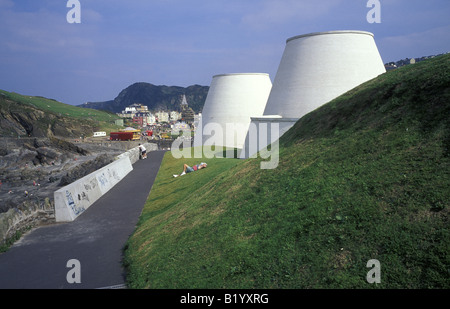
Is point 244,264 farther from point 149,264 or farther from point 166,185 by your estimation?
point 166,185

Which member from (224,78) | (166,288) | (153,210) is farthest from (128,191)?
(224,78)

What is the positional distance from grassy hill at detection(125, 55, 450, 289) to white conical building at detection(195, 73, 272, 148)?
22.3 m

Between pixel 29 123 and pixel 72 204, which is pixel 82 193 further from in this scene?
pixel 29 123

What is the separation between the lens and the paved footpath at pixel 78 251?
7363 millimetres

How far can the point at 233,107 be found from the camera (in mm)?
32656

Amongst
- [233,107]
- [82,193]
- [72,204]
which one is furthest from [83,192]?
[233,107]

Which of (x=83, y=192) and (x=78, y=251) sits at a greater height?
(x=83, y=192)

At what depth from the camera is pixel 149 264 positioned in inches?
290

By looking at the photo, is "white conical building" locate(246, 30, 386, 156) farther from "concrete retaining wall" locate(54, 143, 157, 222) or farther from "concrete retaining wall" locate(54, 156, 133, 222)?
"concrete retaining wall" locate(54, 156, 133, 222)

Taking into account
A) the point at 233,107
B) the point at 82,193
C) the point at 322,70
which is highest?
the point at 322,70

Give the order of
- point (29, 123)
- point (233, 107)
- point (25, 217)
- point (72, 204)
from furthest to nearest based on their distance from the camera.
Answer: point (29, 123) → point (233, 107) → point (72, 204) → point (25, 217)

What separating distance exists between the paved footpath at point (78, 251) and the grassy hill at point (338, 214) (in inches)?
24.2

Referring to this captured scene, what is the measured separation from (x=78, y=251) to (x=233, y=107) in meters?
25.2

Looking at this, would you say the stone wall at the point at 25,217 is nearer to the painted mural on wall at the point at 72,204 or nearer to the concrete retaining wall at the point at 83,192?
the concrete retaining wall at the point at 83,192
